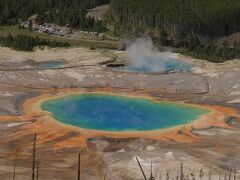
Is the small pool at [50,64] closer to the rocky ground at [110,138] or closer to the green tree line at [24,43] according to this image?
the rocky ground at [110,138]

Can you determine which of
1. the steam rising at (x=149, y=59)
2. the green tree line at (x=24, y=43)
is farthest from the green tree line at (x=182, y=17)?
the green tree line at (x=24, y=43)

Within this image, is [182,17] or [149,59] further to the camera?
[182,17]

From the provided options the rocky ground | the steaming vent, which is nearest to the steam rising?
the steaming vent

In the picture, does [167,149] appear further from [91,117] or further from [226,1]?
[226,1]

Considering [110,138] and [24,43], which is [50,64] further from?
[110,138]

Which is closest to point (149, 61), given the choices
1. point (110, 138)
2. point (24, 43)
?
point (24, 43)

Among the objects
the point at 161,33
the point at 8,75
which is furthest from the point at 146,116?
the point at 161,33

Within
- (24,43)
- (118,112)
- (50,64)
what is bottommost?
(118,112)

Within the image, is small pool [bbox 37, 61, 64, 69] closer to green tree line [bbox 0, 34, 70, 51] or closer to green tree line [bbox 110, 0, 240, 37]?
green tree line [bbox 0, 34, 70, 51]
